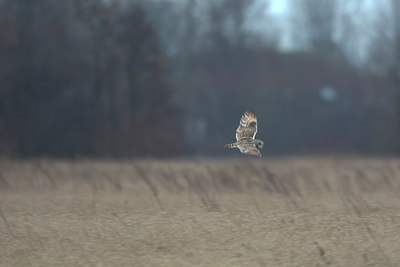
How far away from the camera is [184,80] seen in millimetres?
42938

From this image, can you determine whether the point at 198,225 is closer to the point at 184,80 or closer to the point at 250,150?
the point at 250,150

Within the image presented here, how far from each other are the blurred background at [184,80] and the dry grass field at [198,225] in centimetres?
1724

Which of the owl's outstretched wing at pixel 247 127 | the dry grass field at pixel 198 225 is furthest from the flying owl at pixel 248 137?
the dry grass field at pixel 198 225

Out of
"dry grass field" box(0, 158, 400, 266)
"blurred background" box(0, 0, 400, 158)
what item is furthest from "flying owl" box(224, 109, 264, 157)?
"blurred background" box(0, 0, 400, 158)

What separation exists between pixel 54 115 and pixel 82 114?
4.37 feet

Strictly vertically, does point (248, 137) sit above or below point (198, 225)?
above

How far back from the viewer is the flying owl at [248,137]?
8.79m

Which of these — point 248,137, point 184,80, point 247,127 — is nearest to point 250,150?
point 248,137

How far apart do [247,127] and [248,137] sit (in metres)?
0.19

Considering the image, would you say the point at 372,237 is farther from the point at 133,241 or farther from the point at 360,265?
the point at 133,241

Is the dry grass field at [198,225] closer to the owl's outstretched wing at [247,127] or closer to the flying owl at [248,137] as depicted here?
the flying owl at [248,137]

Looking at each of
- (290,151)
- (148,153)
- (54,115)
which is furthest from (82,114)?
(290,151)

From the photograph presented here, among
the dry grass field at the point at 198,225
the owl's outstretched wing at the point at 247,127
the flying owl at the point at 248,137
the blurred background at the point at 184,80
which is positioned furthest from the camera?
the blurred background at the point at 184,80

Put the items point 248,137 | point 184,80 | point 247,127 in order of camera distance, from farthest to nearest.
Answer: point 184,80
point 247,127
point 248,137
